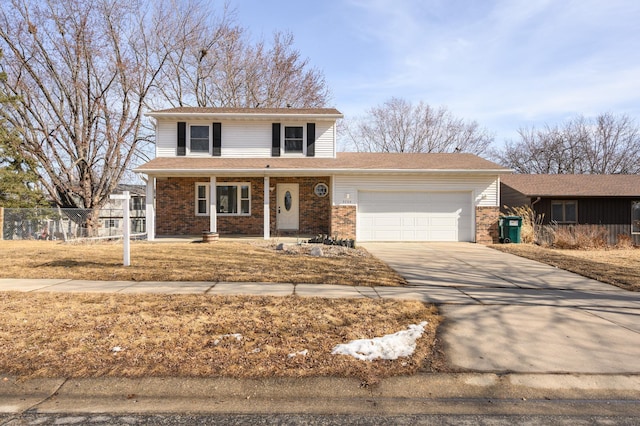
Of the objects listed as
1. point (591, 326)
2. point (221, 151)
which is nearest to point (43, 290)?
point (591, 326)

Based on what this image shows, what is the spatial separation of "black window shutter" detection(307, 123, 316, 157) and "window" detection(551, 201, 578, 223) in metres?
12.2

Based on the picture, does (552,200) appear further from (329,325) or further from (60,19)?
(60,19)

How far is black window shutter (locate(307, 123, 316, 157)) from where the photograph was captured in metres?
16.4

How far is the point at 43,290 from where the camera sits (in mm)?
6211

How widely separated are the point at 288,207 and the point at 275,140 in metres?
2.99

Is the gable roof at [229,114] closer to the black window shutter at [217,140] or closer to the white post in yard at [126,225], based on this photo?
the black window shutter at [217,140]

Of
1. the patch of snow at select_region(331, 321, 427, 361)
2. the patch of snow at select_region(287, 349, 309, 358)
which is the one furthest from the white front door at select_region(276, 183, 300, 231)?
the patch of snow at select_region(287, 349, 309, 358)

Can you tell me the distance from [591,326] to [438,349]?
2.36 meters

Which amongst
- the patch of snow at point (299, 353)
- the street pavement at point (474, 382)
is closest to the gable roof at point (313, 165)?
the street pavement at point (474, 382)

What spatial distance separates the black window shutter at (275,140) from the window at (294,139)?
32 cm

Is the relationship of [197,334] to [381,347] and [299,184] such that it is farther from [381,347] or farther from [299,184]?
[299,184]

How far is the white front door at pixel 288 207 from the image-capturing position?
17.0m

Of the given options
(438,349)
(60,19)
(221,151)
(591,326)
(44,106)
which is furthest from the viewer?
(44,106)

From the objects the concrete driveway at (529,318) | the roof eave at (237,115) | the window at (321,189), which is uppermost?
the roof eave at (237,115)
